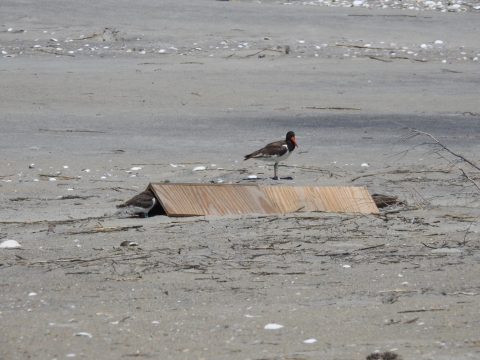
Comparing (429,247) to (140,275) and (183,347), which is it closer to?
(140,275)

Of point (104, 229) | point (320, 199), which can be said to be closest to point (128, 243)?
point (104, 229)

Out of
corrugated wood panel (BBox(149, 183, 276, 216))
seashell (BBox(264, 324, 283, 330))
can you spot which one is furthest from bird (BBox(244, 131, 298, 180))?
seashell (BBox(264, 324, 283, 330))

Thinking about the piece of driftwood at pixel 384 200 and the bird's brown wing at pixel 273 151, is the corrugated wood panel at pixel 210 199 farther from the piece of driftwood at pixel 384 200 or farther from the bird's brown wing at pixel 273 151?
the bird's brown wing at pixel 273 151

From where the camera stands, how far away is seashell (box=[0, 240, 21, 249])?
682 cm

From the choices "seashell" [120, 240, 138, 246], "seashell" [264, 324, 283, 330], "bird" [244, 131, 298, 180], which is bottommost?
"bird" [244, 131, 298, 180]

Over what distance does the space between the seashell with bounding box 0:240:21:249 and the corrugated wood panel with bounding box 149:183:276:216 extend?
1.45m

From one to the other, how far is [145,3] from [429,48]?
19.7 feet

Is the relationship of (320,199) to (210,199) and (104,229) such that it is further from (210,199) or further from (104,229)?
(104,229)

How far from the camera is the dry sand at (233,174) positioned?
16.2ft

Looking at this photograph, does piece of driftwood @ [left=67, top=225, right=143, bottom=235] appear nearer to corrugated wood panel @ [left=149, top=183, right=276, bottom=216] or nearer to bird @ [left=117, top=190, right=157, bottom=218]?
bird @ [left=117, top=190, right=157, bottom=218]

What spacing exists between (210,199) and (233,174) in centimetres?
224

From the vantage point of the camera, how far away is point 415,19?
1862 centimetres

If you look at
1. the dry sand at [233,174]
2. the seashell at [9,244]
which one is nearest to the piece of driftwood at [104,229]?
the dry sand at [233,174]

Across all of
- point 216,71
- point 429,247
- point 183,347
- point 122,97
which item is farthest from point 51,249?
point 216,71
